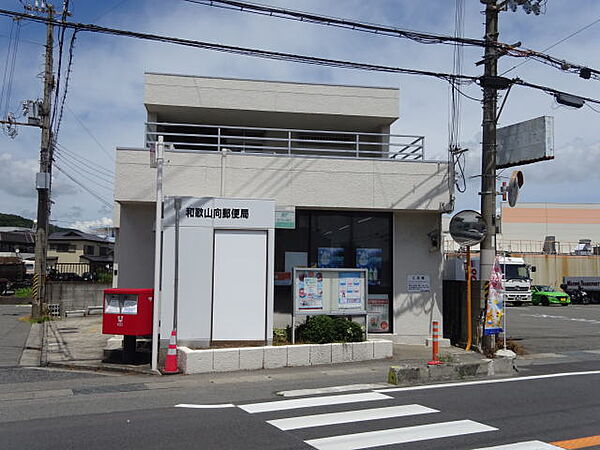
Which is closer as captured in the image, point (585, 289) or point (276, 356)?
point (276, 356)

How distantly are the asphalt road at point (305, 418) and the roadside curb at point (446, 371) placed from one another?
1.74 ft

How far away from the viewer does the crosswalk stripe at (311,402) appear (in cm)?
889

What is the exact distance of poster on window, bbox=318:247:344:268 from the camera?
16.5 metres

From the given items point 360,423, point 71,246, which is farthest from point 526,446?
point 71,246

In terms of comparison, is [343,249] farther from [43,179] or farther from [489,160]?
[43,179]

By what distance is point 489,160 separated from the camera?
15617 millimetres

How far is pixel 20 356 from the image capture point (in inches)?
572

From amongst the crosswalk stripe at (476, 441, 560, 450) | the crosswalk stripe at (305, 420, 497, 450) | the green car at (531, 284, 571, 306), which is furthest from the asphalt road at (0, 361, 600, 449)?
the green car at (531, 284, 571, 306)

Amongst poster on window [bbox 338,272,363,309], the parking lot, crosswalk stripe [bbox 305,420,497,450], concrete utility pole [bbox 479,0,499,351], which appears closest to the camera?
crosswalk stripe [bbox 305,420,497,450]

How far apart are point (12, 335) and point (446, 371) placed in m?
14.2

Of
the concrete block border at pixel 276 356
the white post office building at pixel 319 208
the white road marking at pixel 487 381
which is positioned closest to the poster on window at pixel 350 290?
the concrete block border at pixel 276 356

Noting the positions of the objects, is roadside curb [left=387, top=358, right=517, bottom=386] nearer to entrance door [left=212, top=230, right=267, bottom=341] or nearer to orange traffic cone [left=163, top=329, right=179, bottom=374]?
entrance door [left=212, top=230, right=267, bottom=341]

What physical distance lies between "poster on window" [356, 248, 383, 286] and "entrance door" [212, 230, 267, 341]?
12.4ft

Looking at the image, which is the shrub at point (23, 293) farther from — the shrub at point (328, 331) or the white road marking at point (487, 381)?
the white road marking at point (487, 381)
